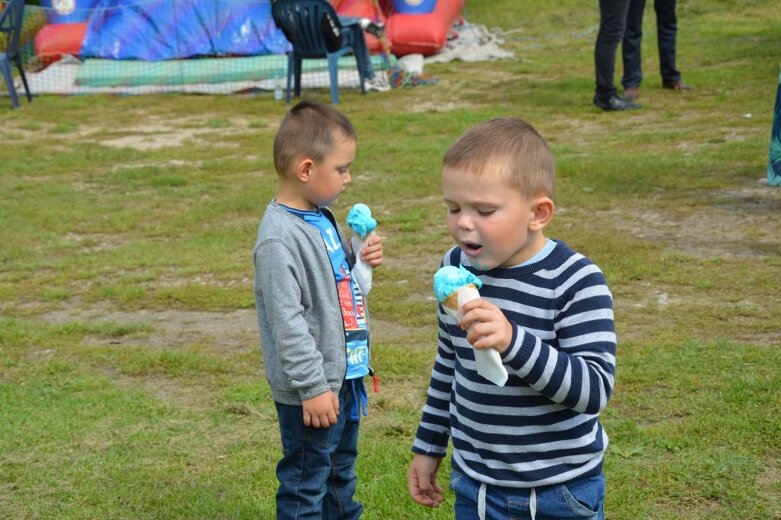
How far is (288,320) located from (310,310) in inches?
5.1

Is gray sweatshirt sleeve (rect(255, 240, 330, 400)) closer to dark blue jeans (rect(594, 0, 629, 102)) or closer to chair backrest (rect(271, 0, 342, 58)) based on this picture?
dark blue jeans (rect(594, 0, 629, 102))

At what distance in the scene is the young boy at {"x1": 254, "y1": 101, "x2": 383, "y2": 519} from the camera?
2.79 meters

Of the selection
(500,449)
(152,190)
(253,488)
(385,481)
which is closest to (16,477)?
(253,488)

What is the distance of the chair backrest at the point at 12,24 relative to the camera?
1358cm

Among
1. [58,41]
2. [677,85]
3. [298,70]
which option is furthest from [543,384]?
[58,41]

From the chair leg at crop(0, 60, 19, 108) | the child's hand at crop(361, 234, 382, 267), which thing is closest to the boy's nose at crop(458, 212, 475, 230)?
the child's hand at crop(361, 234, 382, 267)

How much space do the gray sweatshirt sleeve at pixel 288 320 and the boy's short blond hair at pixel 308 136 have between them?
29cm

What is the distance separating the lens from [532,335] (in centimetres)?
194

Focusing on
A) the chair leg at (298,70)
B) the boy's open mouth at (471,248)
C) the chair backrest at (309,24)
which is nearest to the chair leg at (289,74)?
the chair leg at (298,70)

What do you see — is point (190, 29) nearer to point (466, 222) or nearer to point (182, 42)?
point (182, 42)

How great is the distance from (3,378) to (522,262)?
3422 millimetres

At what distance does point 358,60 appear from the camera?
13320mm

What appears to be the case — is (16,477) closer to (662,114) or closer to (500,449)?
(500,449)

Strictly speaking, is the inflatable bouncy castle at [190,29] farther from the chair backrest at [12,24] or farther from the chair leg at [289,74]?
the chair leg at [289,74]
